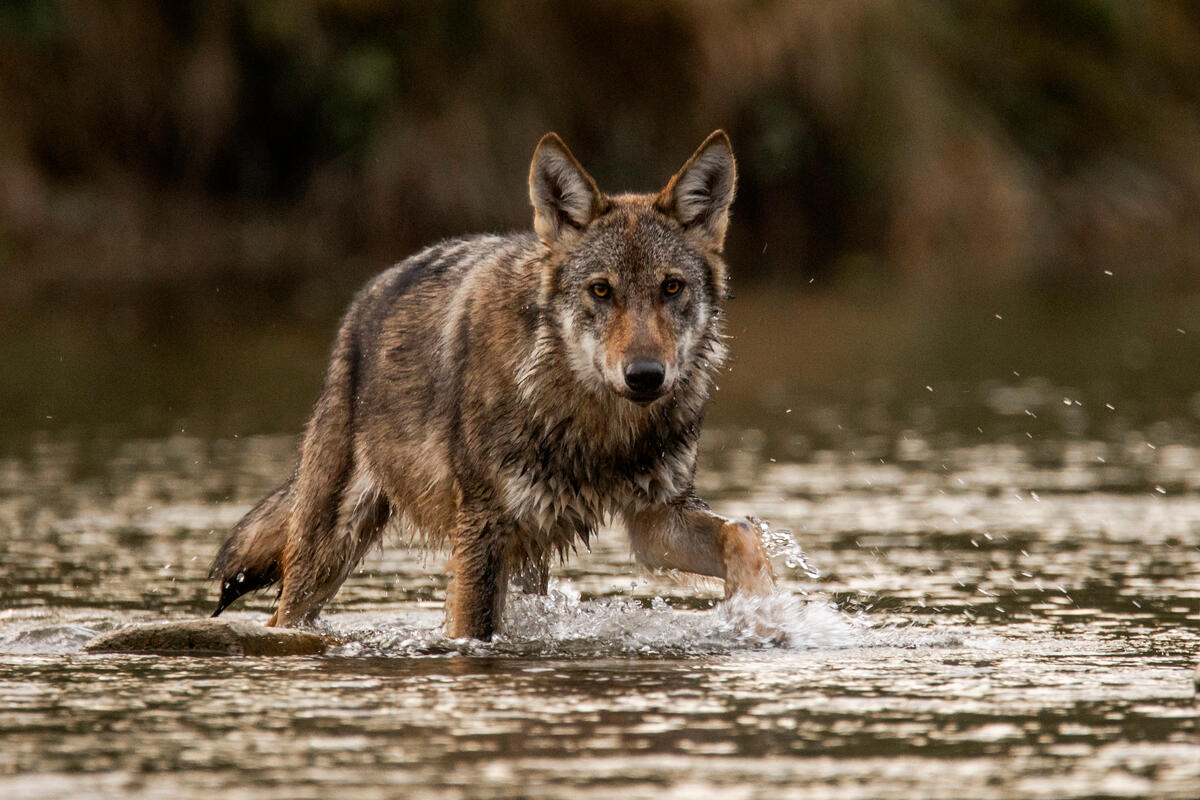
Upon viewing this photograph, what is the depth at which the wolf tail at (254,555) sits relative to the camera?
8.46 metres

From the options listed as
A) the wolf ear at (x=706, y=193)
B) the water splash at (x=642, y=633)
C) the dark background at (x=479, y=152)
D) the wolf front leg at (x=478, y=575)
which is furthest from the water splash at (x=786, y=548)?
the dark background at (x=479, y=152)

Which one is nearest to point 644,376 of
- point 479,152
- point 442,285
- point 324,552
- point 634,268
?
point 634,268

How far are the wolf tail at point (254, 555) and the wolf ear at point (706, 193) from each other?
7.69 ft

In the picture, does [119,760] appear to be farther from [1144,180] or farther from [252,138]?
[1144,180]

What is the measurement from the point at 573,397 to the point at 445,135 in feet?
76.9

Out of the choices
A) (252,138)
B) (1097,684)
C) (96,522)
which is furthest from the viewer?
(252,138)

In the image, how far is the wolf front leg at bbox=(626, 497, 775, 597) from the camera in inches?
287

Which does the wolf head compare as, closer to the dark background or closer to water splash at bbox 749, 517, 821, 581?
water splash at bbox 749, 517, 821, 581

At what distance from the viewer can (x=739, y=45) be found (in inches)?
1185

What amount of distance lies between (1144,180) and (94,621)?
35.3 meters

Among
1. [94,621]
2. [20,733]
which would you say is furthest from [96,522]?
[20,733]

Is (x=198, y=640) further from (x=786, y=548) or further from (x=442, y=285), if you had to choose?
(x=786, y=548)

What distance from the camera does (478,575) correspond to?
288 inches

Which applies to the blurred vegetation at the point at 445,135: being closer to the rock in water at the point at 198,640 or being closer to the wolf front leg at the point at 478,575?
the wolf front leg at the point at 478,575
